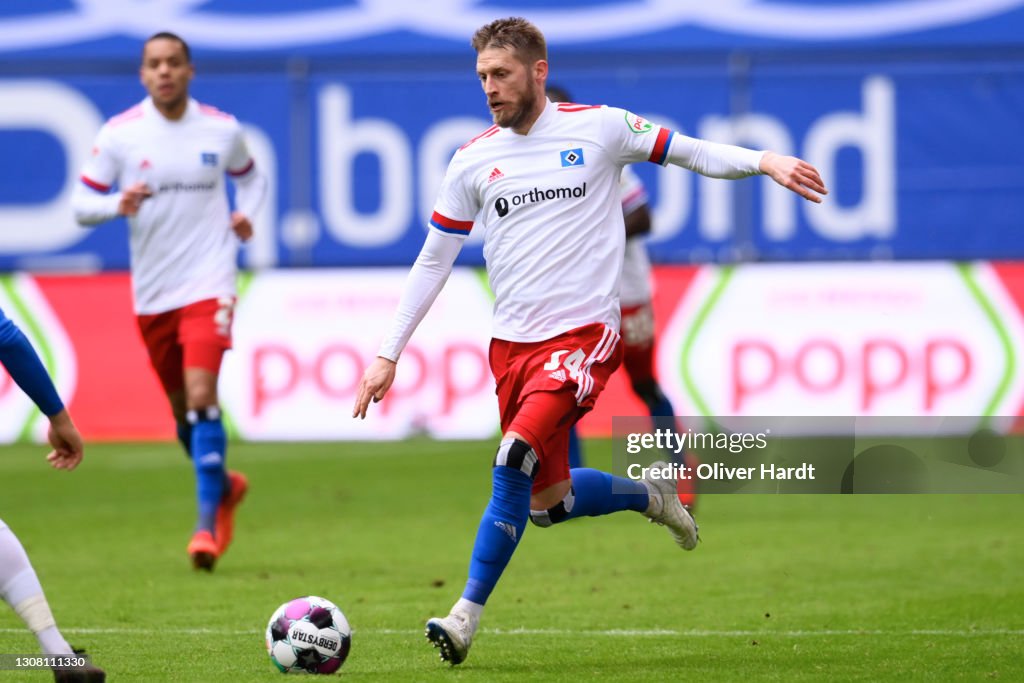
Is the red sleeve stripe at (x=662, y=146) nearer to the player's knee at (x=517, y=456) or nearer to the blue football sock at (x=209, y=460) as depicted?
the player's knee at (x=517, y=456)

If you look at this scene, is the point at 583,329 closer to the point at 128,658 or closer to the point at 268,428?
the point at 128,658

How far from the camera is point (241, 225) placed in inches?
396

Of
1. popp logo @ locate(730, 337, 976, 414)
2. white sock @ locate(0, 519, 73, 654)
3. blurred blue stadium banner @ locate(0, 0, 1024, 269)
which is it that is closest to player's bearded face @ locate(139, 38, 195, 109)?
white sock @ locate(0, 519, 73, 654)

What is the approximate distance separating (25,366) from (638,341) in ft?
19.1

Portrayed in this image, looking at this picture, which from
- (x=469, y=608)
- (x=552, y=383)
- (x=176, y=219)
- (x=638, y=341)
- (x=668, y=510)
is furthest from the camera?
(x=638, y=341)

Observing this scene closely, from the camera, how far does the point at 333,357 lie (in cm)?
1479

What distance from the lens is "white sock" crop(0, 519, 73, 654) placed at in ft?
17.9

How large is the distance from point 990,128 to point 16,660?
14.0m

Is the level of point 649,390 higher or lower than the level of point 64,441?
lower

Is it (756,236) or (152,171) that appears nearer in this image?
(152,171)

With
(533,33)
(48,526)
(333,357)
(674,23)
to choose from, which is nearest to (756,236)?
(674,23)

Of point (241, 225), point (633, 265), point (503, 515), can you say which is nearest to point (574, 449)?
point (633, 265)

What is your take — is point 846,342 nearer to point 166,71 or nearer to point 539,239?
point 166,71

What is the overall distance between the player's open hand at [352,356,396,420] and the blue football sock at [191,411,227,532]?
10.3 ft
